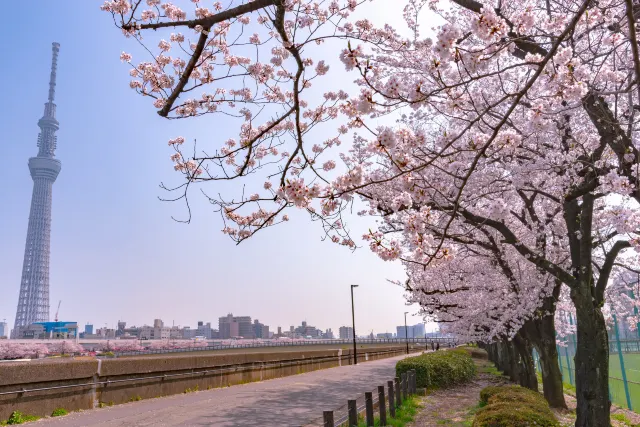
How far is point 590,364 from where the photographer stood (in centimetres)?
883

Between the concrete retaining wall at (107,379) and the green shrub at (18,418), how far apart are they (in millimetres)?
80

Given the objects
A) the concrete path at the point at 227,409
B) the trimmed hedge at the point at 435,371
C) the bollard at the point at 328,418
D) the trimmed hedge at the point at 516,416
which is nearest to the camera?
the bollard at the point at 328,418

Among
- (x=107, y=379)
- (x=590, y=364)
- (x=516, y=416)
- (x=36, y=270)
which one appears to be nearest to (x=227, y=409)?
(x=107, y=379)

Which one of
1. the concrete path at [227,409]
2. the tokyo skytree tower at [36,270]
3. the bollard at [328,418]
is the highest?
the tokyo skytree tower at [36,270]

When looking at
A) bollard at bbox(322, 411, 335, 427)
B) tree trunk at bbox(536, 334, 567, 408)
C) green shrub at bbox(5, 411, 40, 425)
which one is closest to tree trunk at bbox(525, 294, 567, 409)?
tree trunk at bbox(536, 334, 567, 408)

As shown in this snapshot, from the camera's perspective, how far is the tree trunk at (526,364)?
54.7 feet

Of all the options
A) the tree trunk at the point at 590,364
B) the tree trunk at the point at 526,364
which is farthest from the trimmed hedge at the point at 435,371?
the tree trunk at the point at 590,364

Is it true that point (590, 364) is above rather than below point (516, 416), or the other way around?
above

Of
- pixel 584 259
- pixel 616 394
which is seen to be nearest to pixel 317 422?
pixel 584 259

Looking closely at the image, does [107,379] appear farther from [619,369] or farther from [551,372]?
[619,369]

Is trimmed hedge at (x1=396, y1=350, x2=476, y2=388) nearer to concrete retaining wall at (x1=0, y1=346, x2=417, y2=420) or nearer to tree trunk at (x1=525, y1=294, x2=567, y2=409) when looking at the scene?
tree trunk at (x1=525, y1=294, x2=567, y2=409)

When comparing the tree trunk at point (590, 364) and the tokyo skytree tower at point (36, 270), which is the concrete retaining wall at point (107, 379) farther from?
the tokyo skytree tower at point (36, 270)

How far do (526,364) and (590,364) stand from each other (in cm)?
903

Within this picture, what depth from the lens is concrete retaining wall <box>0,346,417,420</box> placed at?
9.28m
